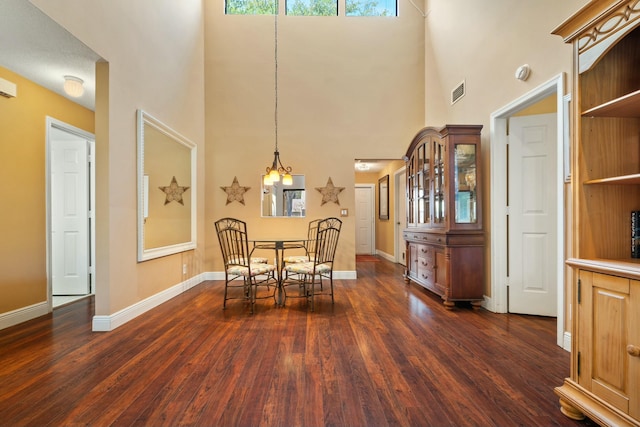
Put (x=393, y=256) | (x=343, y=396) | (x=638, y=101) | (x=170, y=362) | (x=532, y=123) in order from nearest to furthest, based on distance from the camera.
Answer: (x=638, y=101), (x=343, y=396), (x=170, y=362), (x=532, y=123), (x=393, y=256)

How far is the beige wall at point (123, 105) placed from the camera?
2756mm

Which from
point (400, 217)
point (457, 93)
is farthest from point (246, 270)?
point (400, 217)

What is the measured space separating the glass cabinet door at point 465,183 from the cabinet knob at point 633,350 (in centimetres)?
227

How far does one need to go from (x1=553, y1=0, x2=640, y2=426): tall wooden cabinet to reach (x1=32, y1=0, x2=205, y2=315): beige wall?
3444 mm

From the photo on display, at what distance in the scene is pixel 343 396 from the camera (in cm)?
178

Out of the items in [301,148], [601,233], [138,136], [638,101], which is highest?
[301,148]

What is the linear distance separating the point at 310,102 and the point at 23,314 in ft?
15.4

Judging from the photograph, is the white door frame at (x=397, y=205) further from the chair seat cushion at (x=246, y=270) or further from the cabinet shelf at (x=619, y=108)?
the cabinet shelf at (x=619, y=108)

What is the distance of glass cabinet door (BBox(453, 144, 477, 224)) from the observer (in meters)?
3.56

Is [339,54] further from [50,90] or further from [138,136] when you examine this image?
[50,90]

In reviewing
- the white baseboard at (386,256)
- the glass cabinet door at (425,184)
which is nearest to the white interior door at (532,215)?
the glass cabinet door at (425,184)

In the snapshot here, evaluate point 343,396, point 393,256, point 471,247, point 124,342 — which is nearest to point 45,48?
point 124,342

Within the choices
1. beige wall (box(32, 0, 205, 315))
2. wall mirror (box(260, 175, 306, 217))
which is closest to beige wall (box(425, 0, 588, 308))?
wall mirror (box(260, 175, 306, 217))

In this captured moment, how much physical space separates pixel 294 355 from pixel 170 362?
0.90 m
